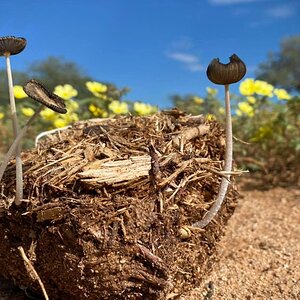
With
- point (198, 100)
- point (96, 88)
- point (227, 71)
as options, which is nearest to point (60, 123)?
point (96, 88)

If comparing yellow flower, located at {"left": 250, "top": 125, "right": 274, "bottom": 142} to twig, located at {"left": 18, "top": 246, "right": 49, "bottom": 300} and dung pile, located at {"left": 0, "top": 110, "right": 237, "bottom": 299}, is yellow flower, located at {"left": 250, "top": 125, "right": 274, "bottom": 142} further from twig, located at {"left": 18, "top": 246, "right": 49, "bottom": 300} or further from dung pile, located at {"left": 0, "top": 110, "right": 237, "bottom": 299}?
twig, located at {"left": 18, "top": 246, "right": 49, "bottom": 300}

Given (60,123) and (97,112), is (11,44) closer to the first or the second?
(60,123)

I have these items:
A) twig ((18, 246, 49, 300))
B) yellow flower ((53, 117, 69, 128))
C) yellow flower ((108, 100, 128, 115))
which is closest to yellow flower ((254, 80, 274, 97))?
yellow flower ((108, 100, 128, 115))

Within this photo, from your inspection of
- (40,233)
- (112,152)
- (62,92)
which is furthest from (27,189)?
(62,92)

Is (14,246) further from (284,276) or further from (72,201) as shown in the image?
(284,276)

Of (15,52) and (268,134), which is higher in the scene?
(268,134)

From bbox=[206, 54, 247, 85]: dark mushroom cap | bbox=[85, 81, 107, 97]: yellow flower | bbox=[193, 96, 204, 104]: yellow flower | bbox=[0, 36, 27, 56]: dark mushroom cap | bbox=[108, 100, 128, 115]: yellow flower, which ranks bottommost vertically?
bbox=[0, 36, 27, 56]: dark mushroom cap

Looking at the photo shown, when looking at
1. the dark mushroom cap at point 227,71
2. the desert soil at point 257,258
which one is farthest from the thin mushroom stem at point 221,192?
the desert soil at point 257,258
